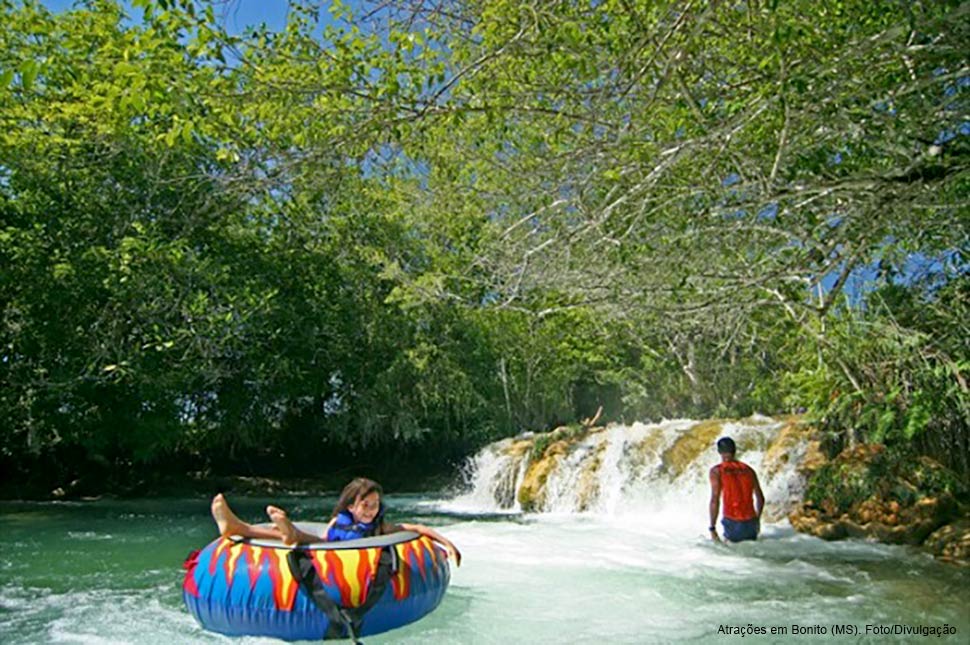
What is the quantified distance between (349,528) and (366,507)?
0.19 m

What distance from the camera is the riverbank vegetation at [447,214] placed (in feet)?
19.5

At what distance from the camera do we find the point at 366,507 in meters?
5.86

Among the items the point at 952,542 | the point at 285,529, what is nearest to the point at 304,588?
the point at 285,529

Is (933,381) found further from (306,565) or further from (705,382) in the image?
(705,382)

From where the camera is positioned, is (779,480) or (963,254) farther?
(779,480)

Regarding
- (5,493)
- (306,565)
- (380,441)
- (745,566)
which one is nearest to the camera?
(306,565)

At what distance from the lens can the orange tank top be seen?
8.62 meters

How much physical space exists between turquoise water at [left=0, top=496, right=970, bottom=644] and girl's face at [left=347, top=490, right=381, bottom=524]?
88cm

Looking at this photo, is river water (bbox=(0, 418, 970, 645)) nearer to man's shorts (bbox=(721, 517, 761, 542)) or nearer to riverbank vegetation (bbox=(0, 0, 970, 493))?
man's shorts (bbox=(721, 517, 761, 542))

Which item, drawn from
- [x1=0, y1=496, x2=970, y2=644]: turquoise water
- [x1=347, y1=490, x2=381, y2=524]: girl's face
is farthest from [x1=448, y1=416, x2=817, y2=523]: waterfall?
[x1=347, y1=490, x2=381, y2=524]: girl's face

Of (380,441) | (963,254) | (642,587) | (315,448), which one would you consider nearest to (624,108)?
(963,254)

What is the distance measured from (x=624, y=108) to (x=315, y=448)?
17.4m

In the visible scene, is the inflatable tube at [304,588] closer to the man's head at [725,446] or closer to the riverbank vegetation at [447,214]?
the riverbank vegetation at [447,214]

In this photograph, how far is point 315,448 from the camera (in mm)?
23594
